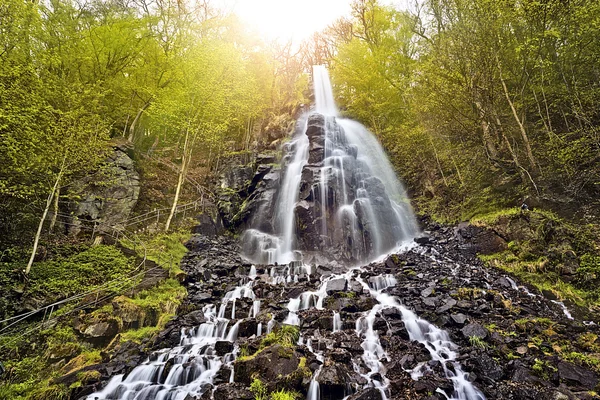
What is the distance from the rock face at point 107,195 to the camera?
12414 millimetres

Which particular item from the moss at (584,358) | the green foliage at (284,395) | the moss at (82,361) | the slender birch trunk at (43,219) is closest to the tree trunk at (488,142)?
the moss at (584,358)

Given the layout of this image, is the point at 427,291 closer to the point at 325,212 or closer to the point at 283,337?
the point at 283,337

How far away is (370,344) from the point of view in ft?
24.7

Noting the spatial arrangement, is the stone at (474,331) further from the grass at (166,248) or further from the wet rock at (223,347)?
the grass at (166,248)

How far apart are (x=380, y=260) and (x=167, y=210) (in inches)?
490

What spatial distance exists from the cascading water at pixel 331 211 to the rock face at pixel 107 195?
6756mm

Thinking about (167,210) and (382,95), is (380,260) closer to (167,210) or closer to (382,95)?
(167,210)

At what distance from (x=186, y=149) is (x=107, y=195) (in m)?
4.48

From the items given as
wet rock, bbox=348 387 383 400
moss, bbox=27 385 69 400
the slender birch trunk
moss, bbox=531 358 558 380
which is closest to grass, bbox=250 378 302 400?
wet rock, bbox=348 387 383 400

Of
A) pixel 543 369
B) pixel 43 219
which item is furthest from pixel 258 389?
pixel 43 219

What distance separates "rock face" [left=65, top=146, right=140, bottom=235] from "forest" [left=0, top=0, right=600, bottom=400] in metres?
0.10

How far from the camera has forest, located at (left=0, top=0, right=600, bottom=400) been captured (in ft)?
27.2

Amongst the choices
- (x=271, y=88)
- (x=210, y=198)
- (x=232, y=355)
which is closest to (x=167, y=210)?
(x=210, y=198)

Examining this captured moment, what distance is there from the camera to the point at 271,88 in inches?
1102
